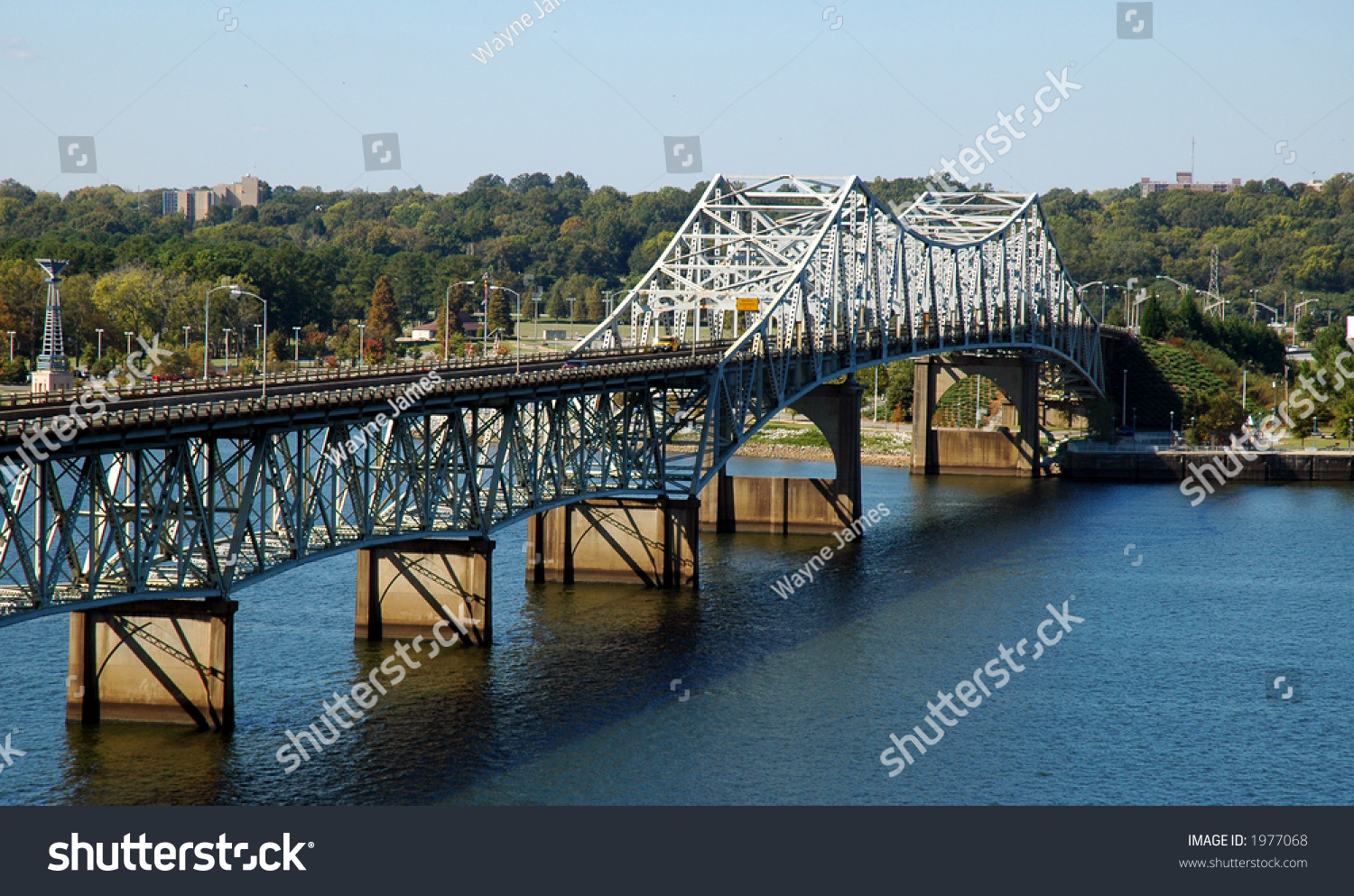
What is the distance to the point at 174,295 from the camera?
157250mm

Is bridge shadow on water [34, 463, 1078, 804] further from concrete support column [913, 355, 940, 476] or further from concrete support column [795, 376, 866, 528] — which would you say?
concrete support column [913, 355, 940, 476]

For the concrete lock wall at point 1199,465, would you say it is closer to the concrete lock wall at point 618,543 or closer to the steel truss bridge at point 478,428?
the steel truss bridge at point 478,428

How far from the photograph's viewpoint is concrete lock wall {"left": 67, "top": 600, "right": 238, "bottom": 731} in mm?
47406

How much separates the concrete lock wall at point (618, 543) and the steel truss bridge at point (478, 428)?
166cm

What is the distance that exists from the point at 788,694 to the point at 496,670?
417 inches

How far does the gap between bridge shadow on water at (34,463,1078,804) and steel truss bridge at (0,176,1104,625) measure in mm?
4720

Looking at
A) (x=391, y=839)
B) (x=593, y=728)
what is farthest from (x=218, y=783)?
(x=593, y=728)

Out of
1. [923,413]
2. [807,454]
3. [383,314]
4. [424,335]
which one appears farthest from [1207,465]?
[383,314]

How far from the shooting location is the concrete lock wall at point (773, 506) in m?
94.6

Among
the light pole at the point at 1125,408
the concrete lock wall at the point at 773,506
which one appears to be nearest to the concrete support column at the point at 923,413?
the light pole at the point at 1125,408

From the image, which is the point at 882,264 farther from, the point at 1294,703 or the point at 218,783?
the point at 218,783

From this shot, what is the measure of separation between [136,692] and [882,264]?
224 ft

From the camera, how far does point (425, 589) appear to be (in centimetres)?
6172

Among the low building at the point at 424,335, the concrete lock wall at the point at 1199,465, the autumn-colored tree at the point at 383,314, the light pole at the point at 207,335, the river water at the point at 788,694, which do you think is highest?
the autumn-colored tree at the point at 383,314
